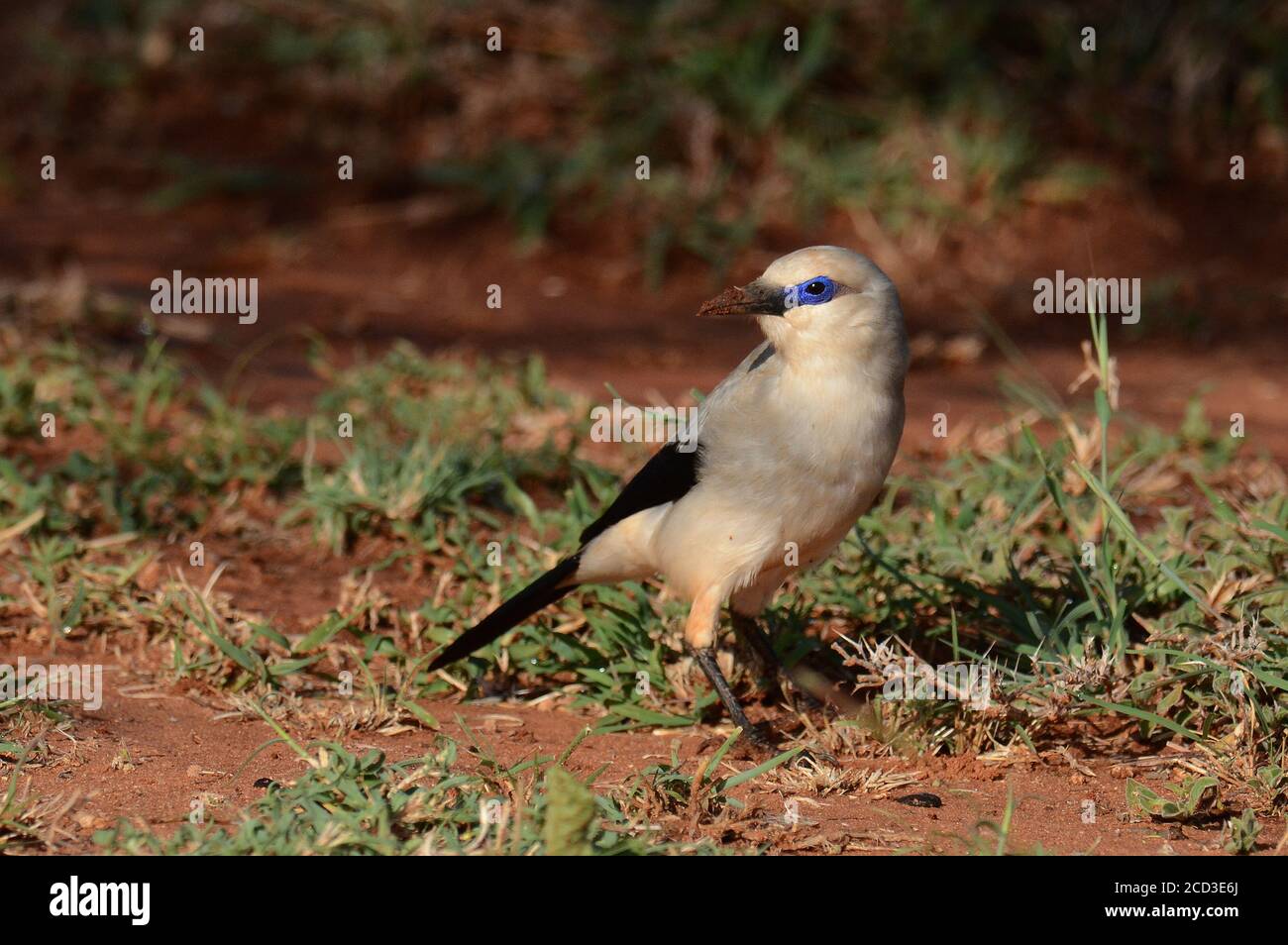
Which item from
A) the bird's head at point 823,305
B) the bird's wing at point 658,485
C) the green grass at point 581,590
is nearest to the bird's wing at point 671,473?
the bird's wing at point 658,485

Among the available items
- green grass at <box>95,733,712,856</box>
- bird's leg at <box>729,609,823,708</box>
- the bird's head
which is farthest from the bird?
green grass at <box>95,733,712,856</box>

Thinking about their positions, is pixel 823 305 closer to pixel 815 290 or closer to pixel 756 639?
pixel 815 290

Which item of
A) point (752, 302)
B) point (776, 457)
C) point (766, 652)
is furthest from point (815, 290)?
point (766, 652)

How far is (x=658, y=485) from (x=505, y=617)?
0.50 meters

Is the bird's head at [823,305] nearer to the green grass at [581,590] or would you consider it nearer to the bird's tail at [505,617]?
the green grass at [581,590]

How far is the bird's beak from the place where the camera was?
366 cm

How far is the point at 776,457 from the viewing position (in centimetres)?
372

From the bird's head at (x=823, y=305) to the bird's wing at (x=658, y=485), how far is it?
0.42 m

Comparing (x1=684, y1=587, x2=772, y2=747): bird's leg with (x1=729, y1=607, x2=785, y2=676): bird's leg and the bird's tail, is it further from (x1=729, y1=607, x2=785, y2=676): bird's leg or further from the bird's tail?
the bird's tail

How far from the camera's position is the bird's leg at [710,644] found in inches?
153

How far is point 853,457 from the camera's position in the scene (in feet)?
12.1

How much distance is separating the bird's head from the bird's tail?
79 centimetres

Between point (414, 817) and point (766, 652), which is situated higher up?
point (766, 652)
